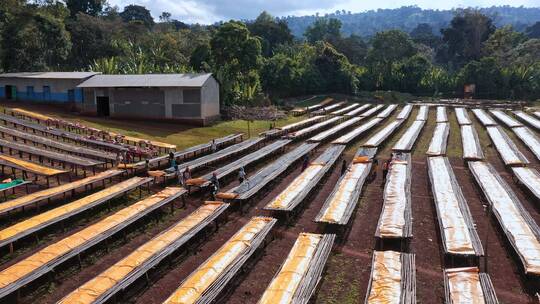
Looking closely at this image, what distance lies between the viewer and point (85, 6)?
101m

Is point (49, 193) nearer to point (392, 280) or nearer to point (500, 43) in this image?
point (392, 280)

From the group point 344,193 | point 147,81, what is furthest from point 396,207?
point 147,81

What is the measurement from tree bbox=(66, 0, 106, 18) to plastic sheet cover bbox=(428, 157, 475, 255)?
9267cm

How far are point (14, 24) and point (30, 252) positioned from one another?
4855cm

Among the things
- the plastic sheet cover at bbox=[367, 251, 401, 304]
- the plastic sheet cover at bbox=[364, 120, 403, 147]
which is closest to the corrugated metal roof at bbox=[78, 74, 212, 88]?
the plastic sheet cover at bbox=[364, 120, 403, 147]

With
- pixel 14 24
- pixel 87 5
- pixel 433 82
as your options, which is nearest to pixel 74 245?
pixel 14 24

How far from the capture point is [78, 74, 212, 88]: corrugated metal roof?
42.7m

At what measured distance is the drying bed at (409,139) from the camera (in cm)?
3561

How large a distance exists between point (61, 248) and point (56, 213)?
363 cm

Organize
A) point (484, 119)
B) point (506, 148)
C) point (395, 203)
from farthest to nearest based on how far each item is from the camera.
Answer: point (484, 119) < point (506, 148) < point (395, 203)

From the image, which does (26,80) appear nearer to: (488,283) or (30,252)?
(30,252)

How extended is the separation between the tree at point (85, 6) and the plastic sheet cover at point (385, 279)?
9919 cm

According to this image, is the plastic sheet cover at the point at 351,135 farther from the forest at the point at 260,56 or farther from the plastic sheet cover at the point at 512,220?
the forest at the point at 260,56

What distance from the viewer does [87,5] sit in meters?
101
